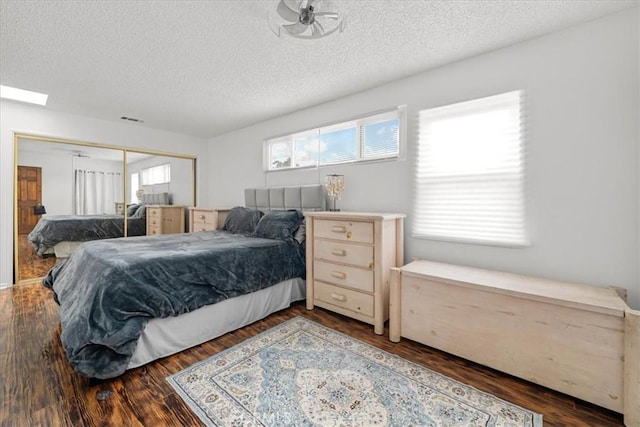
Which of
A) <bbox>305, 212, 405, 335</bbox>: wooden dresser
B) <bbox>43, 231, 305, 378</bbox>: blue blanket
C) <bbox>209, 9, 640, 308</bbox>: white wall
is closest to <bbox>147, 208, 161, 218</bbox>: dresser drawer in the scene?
<bbox>43, 231, 305, 378</bbox>: blue blanket

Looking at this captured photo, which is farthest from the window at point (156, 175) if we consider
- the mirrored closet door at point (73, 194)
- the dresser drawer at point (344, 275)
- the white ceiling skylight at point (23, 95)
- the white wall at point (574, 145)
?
the white wall at point (574, 145)

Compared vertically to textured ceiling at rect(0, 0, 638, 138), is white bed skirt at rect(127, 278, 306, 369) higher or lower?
lower

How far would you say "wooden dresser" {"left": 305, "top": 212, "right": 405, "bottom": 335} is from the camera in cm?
228

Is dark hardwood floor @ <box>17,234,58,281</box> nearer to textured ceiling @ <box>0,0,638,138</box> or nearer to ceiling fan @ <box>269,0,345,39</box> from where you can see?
textured ceiling @ <box>0,0,638,138</box>

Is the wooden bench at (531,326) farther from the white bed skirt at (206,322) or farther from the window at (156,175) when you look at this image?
the window at (156,175)

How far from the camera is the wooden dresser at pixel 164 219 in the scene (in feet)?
15.1

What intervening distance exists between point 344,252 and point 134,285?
5.26ft

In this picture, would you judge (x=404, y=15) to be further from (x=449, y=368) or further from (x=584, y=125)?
(x=449, y=368)

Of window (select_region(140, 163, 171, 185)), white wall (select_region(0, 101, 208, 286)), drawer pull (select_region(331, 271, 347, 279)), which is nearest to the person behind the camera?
drawer pull (select_region(331, 271, 347, 279))

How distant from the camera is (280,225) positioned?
9.86ft

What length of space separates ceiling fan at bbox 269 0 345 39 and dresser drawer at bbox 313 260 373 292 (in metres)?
1.80

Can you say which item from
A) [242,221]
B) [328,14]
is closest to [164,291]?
[242,221]

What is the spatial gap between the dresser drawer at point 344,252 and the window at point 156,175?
11.3 feet

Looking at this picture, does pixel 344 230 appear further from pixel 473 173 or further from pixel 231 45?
pixel 231 45
